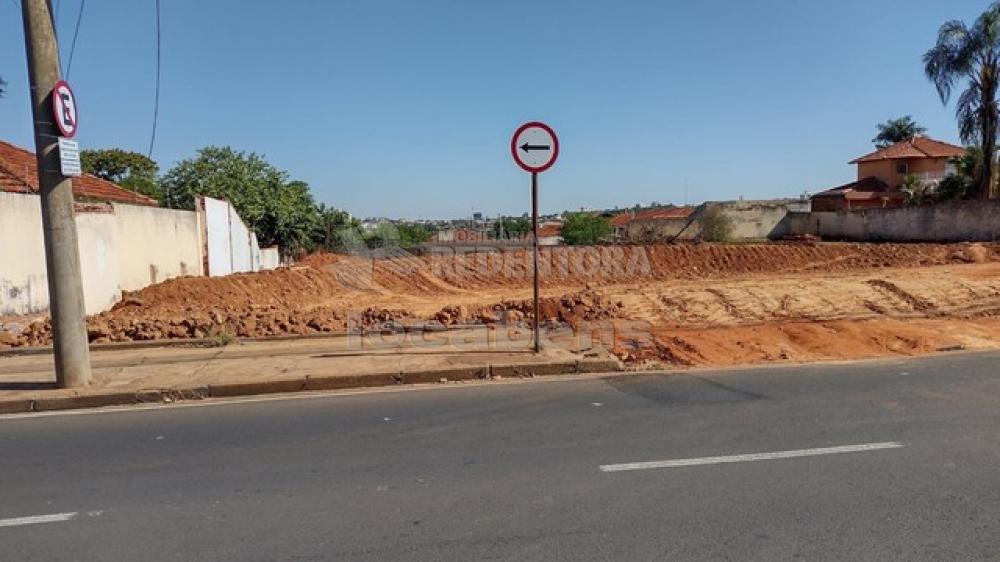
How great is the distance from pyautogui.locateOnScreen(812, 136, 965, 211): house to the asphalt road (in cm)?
4549

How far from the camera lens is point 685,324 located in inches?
494

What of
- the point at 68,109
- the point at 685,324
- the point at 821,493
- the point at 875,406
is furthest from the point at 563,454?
the point at 685,324

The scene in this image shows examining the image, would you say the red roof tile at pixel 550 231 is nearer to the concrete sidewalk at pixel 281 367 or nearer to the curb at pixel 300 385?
the concrete sidewalk at pixel 281 367

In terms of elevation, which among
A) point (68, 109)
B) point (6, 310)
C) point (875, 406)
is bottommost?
point (875, 406)

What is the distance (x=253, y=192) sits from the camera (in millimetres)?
32781

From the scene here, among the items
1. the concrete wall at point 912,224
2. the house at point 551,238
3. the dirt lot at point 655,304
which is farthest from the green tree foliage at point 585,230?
the dirt lot at point 655,304

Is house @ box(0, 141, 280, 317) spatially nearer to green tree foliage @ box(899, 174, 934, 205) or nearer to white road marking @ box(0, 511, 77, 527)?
white road marking @ box(0, 511, 77, 527)

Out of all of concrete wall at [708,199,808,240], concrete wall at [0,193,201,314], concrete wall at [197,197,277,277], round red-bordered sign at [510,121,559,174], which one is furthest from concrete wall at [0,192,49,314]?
concrete wall at [708,199,808,240]

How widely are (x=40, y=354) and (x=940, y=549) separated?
1072cm

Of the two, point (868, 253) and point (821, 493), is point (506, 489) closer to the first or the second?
point (821, 493)

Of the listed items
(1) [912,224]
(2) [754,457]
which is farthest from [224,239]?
(1) [912,224]

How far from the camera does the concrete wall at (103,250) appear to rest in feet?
35.6

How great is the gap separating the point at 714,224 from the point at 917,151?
861 inches

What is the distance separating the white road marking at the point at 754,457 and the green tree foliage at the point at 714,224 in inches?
1271
